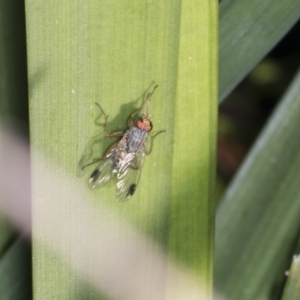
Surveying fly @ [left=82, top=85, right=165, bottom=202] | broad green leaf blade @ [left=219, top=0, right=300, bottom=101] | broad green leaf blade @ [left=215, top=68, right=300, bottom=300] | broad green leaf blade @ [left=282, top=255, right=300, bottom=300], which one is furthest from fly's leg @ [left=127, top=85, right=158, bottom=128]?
broad green leaf blade @ [left=282, top=255, right=300, bottom=300]

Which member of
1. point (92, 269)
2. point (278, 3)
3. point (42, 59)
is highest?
point (278, 3)

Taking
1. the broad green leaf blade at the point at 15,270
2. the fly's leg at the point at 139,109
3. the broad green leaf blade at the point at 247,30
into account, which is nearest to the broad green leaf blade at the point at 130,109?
the fly's leg at the point at 139,109

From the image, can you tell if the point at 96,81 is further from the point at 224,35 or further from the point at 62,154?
the point at 224,35

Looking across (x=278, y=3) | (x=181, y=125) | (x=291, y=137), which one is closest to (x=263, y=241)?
(x=291, y=137)

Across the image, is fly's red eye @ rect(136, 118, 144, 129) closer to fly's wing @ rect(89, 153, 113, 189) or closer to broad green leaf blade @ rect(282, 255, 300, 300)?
fly's wing @ rect(89, 153, 113, 189)

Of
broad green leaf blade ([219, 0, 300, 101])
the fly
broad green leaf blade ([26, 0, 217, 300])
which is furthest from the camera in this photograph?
broad green leaf blade ([219, 0, 300, 101])
